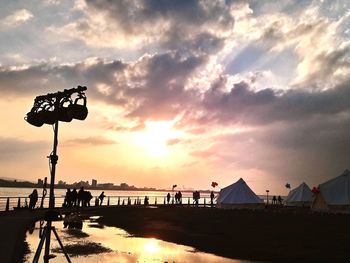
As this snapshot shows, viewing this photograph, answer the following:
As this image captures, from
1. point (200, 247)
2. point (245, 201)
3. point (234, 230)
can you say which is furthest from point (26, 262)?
point (245, 201)

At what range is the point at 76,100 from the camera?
10.6m

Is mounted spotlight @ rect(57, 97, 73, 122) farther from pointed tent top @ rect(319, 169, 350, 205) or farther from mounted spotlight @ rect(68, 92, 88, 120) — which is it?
pointed tent top @ rect(319, 169, 350, 205)

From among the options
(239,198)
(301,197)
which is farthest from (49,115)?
(301,197)

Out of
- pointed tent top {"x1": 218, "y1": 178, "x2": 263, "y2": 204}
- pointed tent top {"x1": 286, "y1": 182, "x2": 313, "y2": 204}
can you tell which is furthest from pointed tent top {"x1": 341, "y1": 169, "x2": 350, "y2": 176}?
pointed tent top {"x1": 286, "y1": 182, "x2": 313, "y2": 204}

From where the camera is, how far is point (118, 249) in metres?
17.0

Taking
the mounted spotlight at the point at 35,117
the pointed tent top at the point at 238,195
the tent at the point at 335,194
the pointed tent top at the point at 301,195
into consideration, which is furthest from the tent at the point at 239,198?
the mounted spotlight at the point at 35,117

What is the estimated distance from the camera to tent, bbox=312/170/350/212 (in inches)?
1800

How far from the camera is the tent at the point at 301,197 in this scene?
207 feet

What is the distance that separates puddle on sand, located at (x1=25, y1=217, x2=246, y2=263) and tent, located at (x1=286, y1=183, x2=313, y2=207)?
47724 millimetres

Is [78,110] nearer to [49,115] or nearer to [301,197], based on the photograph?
[49,115]

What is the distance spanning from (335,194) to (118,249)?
37.3 m

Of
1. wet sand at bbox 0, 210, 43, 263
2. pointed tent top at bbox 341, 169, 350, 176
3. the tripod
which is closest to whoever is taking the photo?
the tripod

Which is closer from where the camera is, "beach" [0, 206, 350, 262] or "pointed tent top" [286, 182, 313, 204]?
"beach" [0, 206, 350, 262]

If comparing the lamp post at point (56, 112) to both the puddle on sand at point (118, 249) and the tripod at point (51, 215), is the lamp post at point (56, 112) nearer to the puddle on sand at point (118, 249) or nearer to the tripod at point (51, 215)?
the tripod at point (51, 215)
